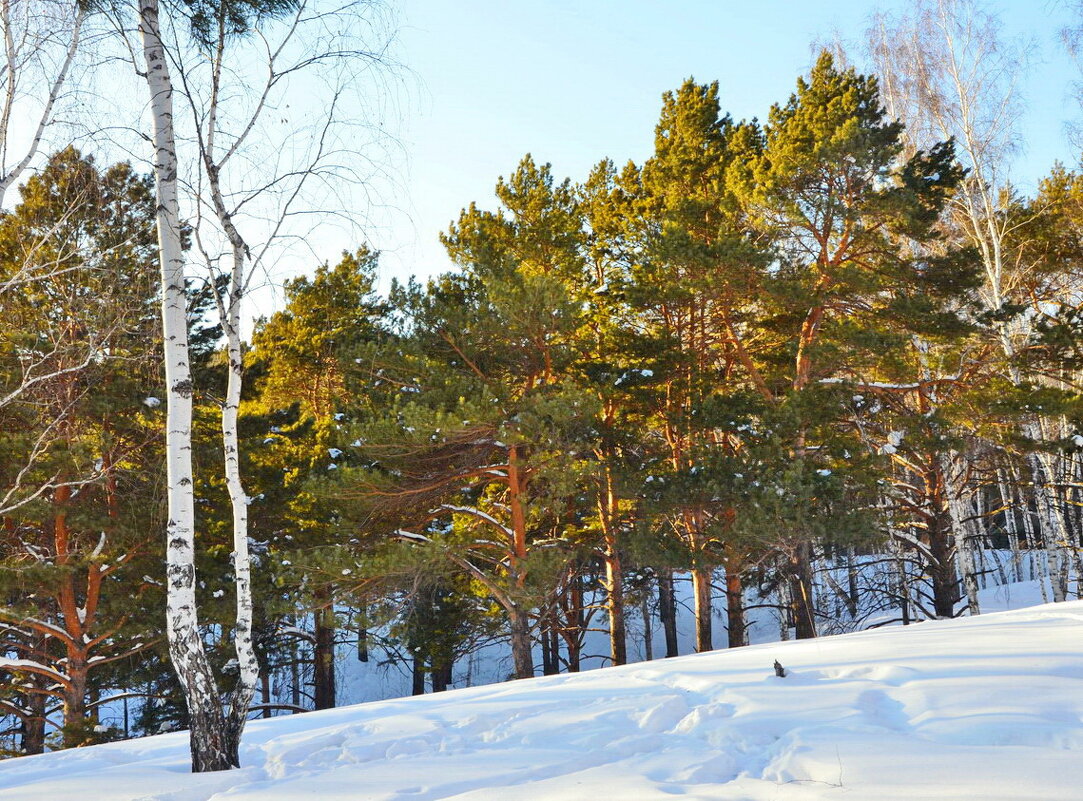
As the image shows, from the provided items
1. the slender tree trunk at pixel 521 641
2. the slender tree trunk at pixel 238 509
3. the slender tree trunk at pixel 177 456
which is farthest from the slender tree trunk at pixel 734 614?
the slender tree trunk at pixel 177 456

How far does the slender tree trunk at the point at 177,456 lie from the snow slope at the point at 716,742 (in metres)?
0.36

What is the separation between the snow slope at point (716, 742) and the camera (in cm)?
359

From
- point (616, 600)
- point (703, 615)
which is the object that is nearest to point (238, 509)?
point (616, 600)

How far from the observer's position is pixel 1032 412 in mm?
11695

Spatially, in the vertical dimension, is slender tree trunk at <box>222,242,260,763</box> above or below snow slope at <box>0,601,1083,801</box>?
above

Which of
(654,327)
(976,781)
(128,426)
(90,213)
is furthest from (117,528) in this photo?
(976,781)

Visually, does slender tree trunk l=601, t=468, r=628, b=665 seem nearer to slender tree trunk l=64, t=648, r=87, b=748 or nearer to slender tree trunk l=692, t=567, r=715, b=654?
slender tree trunk l=692, t=567, r=715, b=654

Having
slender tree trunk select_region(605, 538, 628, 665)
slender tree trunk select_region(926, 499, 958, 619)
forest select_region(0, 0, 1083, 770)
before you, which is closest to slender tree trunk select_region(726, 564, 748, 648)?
forest select_region(0, 0, 1083, 770)

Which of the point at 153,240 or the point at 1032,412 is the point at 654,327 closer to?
the point at 1032,412

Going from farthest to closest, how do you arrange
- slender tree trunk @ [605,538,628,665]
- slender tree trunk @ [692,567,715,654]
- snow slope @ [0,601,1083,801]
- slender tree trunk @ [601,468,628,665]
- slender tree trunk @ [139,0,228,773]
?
slender tree trunk @ [605,538,628,665], slender tree trunk @ [692,567,715,654], slender tree trunk @ [601,468,628,665], slender tree trunk @ [139,0,228,773], snow slope @ [0,601,1083,801]

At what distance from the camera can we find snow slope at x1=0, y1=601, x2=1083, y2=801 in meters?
3.59

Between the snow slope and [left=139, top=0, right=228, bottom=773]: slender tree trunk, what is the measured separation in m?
0.36

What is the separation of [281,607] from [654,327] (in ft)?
29.1

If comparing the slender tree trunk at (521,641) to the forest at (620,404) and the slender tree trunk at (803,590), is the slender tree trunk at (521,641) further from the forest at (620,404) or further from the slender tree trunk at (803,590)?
the slender tree trunk at (803,590)
